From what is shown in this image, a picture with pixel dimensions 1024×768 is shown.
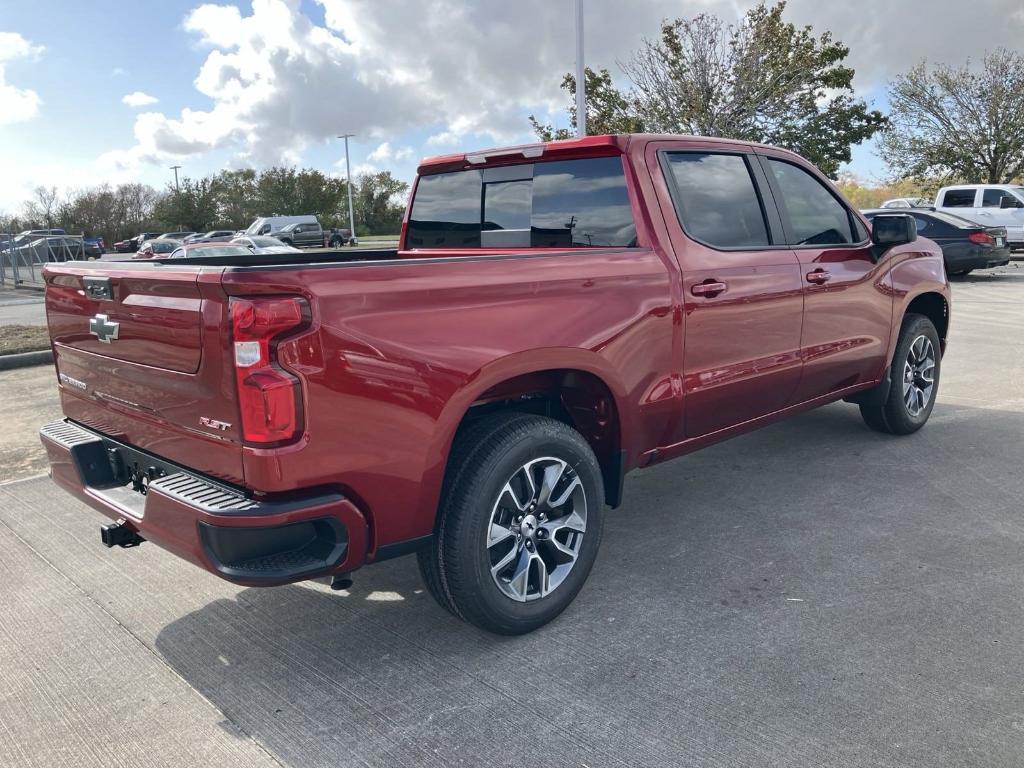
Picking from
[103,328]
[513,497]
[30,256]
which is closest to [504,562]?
[513,497]

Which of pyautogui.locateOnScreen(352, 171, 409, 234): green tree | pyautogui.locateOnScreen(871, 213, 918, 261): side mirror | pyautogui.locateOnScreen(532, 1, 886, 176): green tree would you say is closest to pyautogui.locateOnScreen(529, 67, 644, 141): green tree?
pyautogui.locateOnScreen(532, 1, 886, 176): green tree

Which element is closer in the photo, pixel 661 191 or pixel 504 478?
pixel 504 478

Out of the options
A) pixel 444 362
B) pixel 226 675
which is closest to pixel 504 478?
pixel 444 362

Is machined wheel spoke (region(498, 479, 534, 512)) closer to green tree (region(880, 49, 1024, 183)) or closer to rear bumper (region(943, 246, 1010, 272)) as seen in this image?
rear bumper (region(943, 246, 1010, 272))

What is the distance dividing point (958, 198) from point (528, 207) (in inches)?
852

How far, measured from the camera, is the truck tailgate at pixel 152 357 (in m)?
2.57

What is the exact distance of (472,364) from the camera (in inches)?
114

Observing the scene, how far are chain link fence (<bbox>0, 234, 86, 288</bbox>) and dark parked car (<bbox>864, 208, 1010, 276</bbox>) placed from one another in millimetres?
23969

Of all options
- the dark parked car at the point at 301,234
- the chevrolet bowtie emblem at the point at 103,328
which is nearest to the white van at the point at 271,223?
the dark parked car at the point at 301,234

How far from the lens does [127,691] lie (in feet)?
9.61

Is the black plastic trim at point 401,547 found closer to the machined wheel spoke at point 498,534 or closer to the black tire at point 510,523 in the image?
the black tire at point 510,523

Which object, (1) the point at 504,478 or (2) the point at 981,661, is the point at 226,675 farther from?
(2) the point at 981,661

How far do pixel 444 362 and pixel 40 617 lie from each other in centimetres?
214

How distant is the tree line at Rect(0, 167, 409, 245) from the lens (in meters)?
66.2
